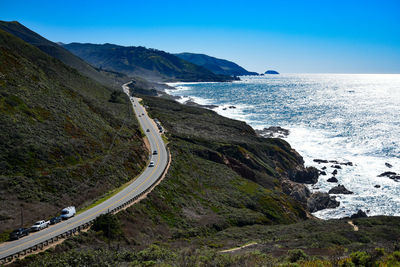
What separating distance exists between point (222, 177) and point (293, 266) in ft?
114

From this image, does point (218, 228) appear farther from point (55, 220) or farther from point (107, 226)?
point (55, 220)

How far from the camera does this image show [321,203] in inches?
2149

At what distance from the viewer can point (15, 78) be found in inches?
1992

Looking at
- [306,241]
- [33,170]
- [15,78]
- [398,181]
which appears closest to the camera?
[306,241]

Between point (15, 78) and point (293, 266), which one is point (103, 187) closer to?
point (293, 266)

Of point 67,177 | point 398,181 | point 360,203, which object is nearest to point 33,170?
point 67,177

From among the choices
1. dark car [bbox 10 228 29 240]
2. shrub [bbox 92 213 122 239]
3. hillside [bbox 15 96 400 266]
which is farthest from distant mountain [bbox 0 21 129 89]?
dark car [bbox 10 228 29 240]

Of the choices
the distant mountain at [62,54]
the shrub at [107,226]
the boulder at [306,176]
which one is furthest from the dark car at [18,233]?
the distant mountain at [62,54]

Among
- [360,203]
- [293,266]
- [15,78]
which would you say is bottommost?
[360,203]

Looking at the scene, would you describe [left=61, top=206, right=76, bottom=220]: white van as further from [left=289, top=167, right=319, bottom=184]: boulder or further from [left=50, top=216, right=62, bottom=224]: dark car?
[left=289, top=167, right=319, bottom=184]: boulder

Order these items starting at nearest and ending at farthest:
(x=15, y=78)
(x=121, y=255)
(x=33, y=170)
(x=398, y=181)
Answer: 1. (x=121, y=255)
2. (x=33, y=170)
3. (x=15, y=78)
4. (x=398, y=181)

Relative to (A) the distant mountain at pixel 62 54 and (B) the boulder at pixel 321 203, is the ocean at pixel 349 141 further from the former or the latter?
(A) the distant mountain at pixel 62 54

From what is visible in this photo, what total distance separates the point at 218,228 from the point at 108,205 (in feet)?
43.7

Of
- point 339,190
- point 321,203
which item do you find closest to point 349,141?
point 339,190
